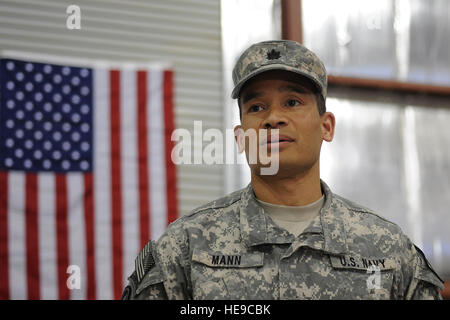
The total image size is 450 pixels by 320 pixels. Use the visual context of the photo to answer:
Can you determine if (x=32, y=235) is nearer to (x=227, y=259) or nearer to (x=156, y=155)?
(x=156, y=155)

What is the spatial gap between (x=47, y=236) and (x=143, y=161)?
0.81 m

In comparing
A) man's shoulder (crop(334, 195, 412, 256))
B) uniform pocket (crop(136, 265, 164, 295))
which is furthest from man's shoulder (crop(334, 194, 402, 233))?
uniform pocket (crop(136, 265, 164, 295))

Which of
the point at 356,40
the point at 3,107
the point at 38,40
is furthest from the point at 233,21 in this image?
the point at 3,107

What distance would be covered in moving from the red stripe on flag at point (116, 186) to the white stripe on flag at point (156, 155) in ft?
0.70

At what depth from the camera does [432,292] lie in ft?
8.12

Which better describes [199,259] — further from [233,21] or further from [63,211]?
[233,21]

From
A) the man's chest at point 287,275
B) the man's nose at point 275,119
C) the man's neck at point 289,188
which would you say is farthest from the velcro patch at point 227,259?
the man's nose at point 275,119

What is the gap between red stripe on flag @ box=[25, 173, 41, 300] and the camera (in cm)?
416

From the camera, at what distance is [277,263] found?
2.40 m

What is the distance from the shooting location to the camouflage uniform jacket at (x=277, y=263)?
2.35 m

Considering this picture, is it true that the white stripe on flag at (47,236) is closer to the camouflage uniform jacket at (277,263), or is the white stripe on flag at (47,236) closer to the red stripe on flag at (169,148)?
the red stripe on flag at (169,148)

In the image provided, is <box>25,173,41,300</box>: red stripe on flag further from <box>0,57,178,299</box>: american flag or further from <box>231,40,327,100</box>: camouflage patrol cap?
<box>231,40,327,100</box>: camouflage patrol cap
